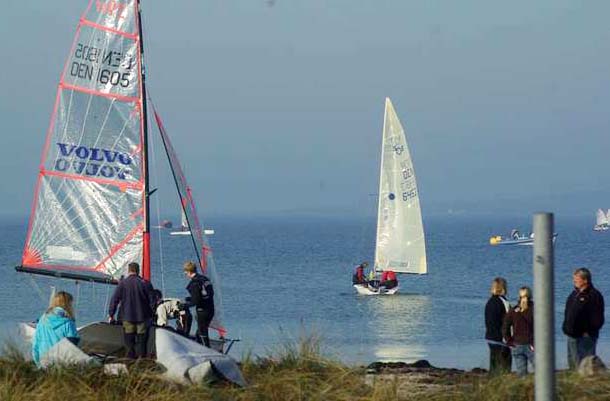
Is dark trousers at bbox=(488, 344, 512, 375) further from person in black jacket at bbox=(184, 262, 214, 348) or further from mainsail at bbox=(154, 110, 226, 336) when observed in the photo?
mainsail at bbox=(154, 110, 226, 336)

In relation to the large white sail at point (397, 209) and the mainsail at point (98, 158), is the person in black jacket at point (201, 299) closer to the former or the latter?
the mainsail at point (98, 158)

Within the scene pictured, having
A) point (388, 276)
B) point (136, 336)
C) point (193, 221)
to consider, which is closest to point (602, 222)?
point (388, 276)

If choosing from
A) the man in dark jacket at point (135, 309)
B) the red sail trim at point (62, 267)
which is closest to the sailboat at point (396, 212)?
the red sail trim at point (62, 267)

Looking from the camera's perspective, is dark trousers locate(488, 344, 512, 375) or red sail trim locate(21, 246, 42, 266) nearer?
dark trousers locate(488, 344, 512, 375)

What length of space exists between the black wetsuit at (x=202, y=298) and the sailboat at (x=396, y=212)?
2908cm

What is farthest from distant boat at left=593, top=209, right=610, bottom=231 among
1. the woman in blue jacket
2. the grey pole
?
the grey pole

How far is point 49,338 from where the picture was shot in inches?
437

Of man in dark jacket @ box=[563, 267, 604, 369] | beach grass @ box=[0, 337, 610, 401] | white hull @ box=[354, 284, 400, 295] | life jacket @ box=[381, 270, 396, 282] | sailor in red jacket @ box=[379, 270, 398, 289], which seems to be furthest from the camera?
life jacket @ box=[381, 270, 396, 282]

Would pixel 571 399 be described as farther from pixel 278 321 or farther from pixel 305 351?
pixel 278 321

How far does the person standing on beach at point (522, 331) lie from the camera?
482 inches

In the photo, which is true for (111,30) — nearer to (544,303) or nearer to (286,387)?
(286,387)

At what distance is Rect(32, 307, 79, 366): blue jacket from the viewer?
11.1m

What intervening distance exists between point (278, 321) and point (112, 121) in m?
18.2

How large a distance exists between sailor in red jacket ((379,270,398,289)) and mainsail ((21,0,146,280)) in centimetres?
2805
